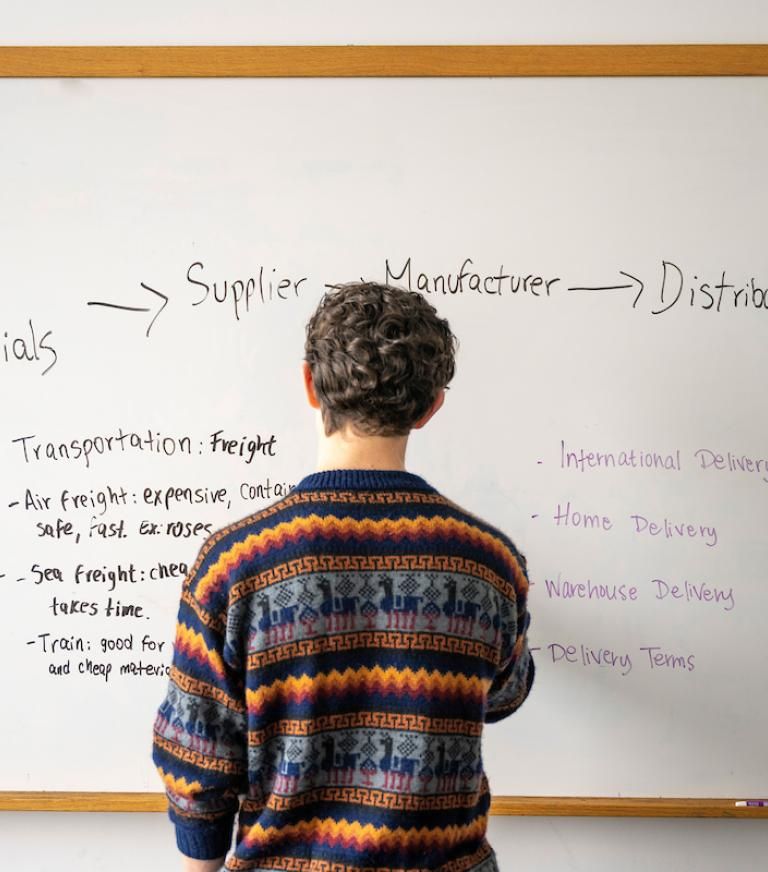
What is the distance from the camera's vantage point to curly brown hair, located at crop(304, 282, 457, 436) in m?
0.75

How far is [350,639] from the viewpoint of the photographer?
76 centimetres

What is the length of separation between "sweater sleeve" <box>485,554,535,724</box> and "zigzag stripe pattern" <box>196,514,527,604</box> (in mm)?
113

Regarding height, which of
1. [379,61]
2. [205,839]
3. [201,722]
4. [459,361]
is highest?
[379,61]

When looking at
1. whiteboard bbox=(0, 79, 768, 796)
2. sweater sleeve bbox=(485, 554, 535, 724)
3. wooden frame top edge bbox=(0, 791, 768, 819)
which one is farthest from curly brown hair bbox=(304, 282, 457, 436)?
wooden frame top edge bbox=(0, 791, 768, 819)

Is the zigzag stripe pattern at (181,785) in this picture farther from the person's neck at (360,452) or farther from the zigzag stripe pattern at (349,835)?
the person's neck at (360,452)

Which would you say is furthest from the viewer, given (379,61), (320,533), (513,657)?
(379,61)

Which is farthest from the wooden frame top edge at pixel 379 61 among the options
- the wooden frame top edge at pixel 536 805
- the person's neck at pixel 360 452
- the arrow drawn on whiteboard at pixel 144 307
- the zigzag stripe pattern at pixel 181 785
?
the wooden frame top edge at pixel 536 805

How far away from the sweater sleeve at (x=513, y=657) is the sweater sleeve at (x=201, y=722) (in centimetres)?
29

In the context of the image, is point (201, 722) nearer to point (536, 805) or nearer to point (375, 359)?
point (375, 359)

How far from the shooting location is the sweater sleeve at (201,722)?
77cm

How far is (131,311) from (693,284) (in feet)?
2.97

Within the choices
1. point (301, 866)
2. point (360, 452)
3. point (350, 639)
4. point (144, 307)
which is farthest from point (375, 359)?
point (144, 307)

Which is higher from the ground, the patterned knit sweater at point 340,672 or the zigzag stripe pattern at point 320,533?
the zigzag stripe pattern at point 320,533

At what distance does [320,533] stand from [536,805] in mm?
809
